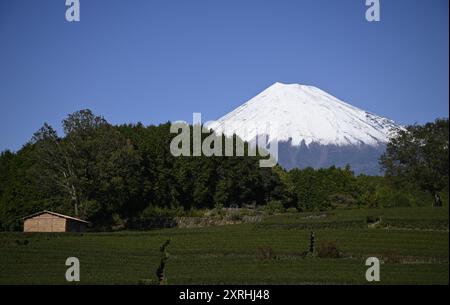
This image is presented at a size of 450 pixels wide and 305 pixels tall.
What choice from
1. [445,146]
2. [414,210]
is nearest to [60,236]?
[414,210]

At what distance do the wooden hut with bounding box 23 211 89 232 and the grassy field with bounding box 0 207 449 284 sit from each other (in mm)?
5289

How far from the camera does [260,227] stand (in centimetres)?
5228

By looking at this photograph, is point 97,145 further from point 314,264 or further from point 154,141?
point 314,264

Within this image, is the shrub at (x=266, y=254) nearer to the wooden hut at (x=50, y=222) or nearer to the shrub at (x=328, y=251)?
the shrub at (x=328, y=251)

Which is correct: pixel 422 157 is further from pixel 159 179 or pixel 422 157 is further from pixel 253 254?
pixel 159 179

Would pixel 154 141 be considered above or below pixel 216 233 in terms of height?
above

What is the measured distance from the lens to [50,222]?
55188mm

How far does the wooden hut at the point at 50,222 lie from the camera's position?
5466 cm

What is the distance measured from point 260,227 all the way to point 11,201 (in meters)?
29.7

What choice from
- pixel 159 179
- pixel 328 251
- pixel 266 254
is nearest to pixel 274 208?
pixel 159 179

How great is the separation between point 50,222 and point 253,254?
25.4 metres

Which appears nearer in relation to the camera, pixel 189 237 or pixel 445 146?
pixel 189 237
